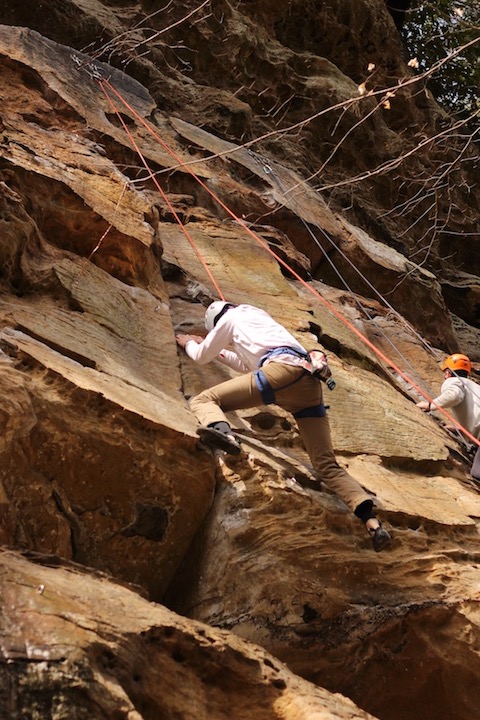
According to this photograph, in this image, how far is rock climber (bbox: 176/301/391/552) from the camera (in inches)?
187

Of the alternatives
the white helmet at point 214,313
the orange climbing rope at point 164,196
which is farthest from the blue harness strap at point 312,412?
the orange climbing rope at point 164,196

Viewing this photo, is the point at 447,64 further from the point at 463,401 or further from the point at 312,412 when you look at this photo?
the point at 312,412

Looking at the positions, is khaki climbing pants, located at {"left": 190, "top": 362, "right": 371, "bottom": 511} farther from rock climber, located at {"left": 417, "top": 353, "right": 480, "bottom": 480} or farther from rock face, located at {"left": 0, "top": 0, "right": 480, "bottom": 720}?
rock climber, located at {"left": 417, "top": 353, "right": 480, "bottom": 480}

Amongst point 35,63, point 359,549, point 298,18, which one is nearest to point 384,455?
point 359,549

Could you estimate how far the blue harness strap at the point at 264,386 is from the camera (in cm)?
513

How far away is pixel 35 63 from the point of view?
859 centimetres

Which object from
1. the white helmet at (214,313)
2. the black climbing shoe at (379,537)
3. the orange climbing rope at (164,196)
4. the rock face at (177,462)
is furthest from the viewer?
the orange climbing rope at (164,196)

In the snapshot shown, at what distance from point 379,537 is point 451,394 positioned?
3455 millimetres

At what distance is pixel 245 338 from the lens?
5.51 metres

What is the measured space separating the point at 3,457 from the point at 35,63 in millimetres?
6398

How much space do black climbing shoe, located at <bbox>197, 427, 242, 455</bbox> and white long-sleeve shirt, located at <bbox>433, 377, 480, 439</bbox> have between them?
3.81m

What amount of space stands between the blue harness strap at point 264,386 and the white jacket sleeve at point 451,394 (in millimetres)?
3004

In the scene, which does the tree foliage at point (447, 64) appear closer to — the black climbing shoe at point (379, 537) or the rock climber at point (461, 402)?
the rock climber at point (461, 402)

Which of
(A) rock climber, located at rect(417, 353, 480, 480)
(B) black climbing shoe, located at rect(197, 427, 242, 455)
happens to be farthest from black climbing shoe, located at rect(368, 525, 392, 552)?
(A) rock climber, located at rect(417, 353, 480, 480)
